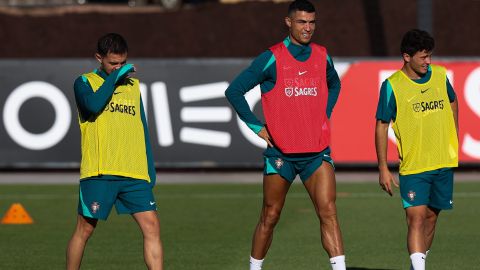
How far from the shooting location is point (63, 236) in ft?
43.2

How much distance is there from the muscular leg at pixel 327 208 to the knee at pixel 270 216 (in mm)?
357

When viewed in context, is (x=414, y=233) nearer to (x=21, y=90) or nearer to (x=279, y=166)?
(x=279, y=166)

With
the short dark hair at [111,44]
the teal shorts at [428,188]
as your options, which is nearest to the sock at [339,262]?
the teal shorts at [428,188]

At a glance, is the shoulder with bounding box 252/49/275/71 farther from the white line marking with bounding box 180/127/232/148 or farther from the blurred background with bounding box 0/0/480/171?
the white line marking with bounding box 180/127/232/148

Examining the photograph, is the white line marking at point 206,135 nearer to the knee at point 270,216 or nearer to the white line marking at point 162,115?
the white line marking at point 162,115

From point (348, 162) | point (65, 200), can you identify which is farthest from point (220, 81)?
point (65, 200)

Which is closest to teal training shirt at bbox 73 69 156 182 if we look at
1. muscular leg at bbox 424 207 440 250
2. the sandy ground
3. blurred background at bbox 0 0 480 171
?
muscular leg at bbox 424 207 440 250

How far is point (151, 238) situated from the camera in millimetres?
8898

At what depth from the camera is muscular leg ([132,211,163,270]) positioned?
8898 millimetres

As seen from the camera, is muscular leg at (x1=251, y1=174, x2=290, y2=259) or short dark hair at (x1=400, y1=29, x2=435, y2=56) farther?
muscular leg at (x1=251, y1=174, x2=290, y2=259)

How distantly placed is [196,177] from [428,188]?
415 inches

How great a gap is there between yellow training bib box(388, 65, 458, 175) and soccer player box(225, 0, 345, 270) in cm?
54

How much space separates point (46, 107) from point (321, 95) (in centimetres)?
1110

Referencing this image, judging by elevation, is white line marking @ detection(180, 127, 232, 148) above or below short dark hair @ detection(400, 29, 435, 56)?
below
